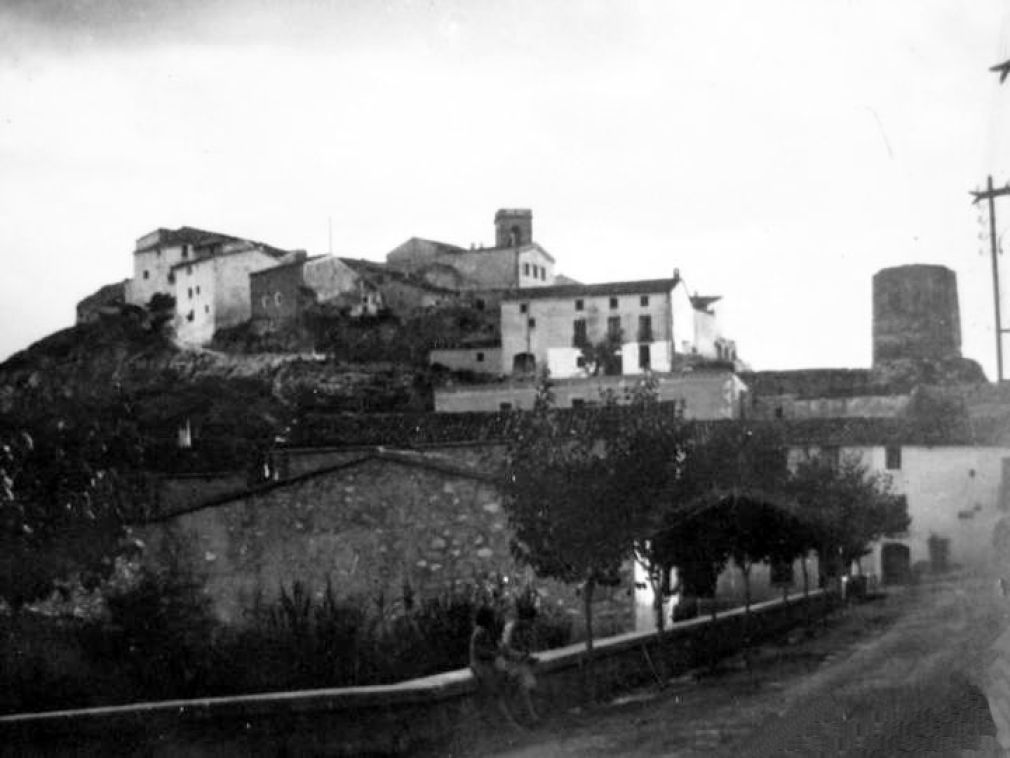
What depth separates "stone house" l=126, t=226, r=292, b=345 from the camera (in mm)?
88438

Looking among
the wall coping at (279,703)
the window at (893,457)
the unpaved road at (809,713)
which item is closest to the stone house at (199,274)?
the window at (893,457)

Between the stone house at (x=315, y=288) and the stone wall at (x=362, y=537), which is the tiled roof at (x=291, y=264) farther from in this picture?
the stone wall at (x=362, y=537)

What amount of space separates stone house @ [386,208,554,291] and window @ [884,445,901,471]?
121 feet

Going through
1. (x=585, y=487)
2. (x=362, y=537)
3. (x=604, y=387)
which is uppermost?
(x=604, y=387)

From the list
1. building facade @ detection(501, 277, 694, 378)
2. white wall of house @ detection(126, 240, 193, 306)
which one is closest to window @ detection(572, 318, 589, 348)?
building facade @ detection(501, 277, 694, 378)

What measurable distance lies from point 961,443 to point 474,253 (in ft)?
140

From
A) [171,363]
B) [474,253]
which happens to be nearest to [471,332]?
[474,253]

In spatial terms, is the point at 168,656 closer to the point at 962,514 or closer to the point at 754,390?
the point at 962,514

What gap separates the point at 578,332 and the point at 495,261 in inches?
578

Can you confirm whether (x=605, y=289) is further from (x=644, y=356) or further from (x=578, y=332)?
(x=644, y=356)

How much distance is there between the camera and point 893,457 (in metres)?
54.9

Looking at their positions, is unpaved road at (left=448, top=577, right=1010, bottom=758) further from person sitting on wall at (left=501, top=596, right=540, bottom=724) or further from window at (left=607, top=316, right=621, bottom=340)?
window at (left=607, top=316, right=621, bottom=340)

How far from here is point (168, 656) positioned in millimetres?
12445

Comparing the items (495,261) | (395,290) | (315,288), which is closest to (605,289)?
(495,261)
